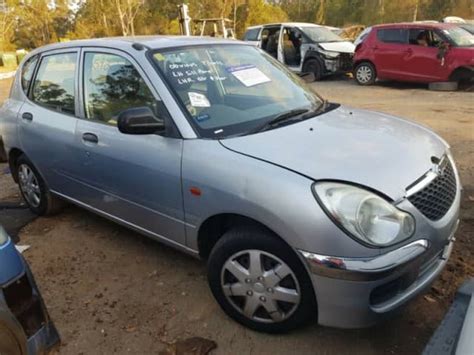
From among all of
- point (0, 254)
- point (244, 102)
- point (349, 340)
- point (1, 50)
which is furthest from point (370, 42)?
point (1, 50)

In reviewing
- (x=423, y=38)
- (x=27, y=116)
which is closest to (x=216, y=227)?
(x=27, y=116)

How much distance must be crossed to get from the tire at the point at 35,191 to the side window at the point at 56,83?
27.5 inches

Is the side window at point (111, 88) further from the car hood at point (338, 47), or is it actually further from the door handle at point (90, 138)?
the car hood at point (338, 47)

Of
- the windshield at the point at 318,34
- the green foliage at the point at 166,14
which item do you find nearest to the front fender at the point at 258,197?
Result: the windshield at the point at 318,34

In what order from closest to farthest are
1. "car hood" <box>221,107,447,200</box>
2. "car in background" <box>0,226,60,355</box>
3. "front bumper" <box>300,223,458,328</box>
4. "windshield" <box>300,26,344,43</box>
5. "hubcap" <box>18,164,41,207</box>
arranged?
1. "car in background" <box>0,226,60,355</box>
2. "front bumper" <box>300,223,458,328</box>
3. "car hood" <box>221,107,447,200</box>
4. "hubcap" <box>18,164,41,207</box>
5. "windshield" <box>300,26,344,43</box>

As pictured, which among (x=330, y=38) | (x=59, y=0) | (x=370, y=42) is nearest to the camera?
(x=370, y=42)

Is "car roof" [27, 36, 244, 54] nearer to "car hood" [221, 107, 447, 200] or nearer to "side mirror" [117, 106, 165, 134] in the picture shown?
"side mirror" [117, 106, 165, 134]

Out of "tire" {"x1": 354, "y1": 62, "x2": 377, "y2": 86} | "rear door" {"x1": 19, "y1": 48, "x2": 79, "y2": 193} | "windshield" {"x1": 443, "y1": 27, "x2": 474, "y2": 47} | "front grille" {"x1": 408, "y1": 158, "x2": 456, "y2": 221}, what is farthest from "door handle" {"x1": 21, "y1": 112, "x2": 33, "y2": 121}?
"tire" {"x1": 354, "y1": 62, "x2": 377, "y2": 86}

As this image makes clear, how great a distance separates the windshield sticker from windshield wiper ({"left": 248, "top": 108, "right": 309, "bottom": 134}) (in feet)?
1.32

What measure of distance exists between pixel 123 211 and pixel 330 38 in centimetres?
1219

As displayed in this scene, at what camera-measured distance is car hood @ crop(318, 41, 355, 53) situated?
43.4 ft

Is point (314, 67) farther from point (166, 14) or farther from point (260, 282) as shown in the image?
point (166, 14)

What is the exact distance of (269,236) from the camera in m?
2.36

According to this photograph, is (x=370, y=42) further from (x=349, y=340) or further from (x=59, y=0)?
(x=59, y=0)
